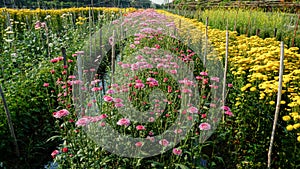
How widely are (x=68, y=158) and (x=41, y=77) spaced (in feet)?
6.69

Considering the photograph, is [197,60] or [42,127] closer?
[42,127]

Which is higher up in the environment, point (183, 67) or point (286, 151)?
point (183, 67)

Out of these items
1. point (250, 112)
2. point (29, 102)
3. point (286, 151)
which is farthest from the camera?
point (29, 102)

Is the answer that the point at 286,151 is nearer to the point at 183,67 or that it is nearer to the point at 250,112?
the point at 250,112

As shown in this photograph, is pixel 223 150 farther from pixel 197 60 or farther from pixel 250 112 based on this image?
pixel 197 60

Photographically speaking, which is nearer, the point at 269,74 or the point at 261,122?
the point at 261,122

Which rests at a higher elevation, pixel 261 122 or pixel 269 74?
pixel 269 74

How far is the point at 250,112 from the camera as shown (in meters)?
2.84

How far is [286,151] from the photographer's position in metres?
2.23

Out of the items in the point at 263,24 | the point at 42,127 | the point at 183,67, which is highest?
the point at 263,24

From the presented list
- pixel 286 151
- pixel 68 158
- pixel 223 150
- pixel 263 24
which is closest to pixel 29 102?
pixel 68 158

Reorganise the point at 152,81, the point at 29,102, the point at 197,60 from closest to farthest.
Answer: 1. the point at 152,81
2. the point at 29,102
3. the point at 197,60

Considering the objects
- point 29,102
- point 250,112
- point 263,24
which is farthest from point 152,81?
point 263,24

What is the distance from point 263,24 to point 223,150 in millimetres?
6450
